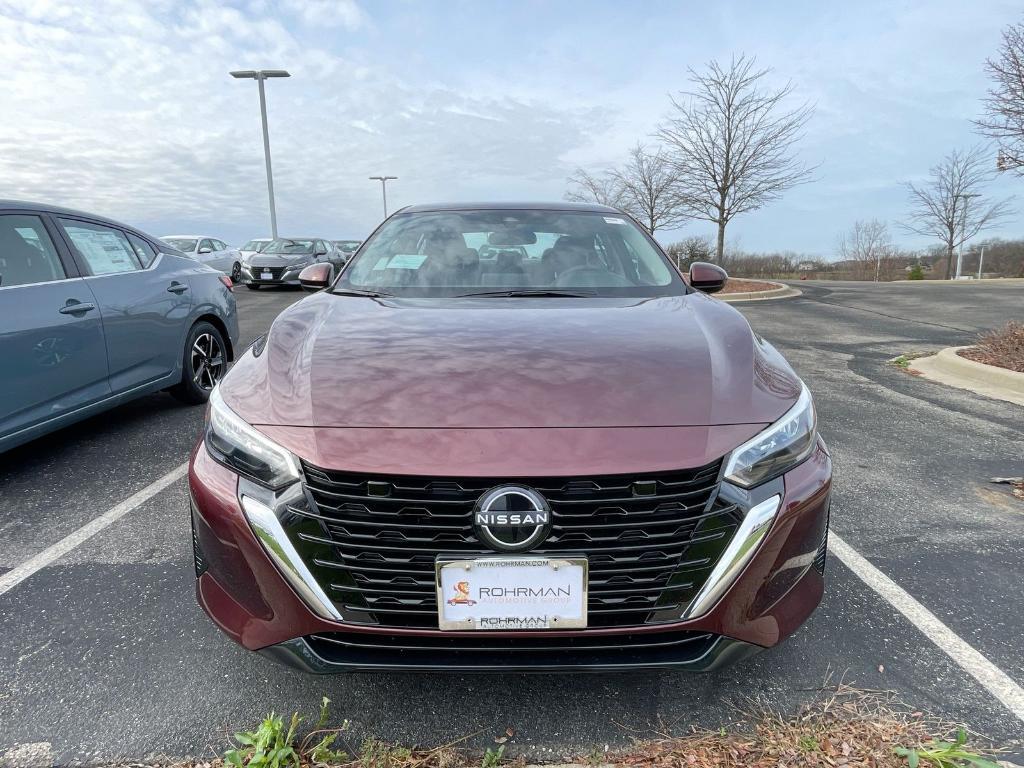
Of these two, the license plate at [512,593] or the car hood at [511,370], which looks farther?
the car hood at [511,370]

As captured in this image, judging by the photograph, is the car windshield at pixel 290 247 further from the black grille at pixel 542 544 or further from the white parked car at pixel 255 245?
the black grille at pixel 542 544

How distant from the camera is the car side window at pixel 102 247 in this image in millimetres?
3928

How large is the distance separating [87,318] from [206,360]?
4.74ft

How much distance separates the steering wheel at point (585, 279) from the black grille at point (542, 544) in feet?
4.52

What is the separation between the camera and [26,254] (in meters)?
3.54

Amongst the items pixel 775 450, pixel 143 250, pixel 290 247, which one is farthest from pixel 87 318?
pixel 290 247

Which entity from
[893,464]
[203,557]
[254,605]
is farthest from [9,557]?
[893,464]

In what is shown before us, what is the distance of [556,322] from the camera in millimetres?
2164

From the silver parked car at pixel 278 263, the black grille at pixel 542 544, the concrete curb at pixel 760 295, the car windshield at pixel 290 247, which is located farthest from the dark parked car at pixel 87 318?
the car windshield at pixel 290 247

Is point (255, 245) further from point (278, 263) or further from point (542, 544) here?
point (542, 544)

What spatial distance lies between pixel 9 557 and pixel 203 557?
168 centimetres

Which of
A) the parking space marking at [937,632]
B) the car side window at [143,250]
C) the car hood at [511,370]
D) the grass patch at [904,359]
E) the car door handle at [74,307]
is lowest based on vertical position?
the parking space marking at [937,632]

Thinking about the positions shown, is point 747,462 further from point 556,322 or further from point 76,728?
point 76,728

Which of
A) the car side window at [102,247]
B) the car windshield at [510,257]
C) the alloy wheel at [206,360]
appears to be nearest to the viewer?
the car windshield at [510,257]
